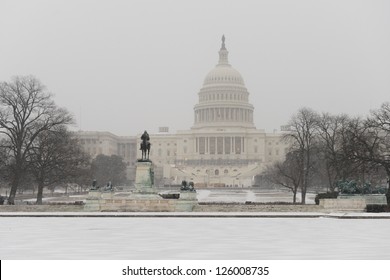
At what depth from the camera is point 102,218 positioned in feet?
125

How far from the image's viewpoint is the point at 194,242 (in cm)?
2191

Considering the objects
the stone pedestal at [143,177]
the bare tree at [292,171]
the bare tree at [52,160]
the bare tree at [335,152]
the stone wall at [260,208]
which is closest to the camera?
the stone wall at [260,208]

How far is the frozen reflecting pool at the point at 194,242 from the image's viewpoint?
17984 millimetres

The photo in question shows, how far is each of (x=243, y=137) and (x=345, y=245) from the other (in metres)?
177

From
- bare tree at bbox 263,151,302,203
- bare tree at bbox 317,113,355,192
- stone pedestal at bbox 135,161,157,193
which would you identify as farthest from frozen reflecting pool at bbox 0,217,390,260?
bare tree at bbox 263,151,302,203

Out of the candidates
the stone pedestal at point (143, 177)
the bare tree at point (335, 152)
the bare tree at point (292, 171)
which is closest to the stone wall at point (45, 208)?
the stone pedestal at point (143, 177)

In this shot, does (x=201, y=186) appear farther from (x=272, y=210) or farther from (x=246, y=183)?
(x=272, y=210)

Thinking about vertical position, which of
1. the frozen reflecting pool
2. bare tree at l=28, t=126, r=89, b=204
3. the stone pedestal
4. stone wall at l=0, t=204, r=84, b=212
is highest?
bare tree at l=28, t=126, r=89, b=204

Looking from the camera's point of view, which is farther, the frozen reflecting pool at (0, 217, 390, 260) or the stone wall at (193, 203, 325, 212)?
the stone wall at (193, 203, 325, 212)

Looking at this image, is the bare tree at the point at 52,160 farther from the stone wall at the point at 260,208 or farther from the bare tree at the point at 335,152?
the bare tree at the point at 335,152

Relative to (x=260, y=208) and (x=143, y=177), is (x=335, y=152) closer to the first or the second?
(x=260, y=208)

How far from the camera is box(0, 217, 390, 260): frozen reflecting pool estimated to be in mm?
17984

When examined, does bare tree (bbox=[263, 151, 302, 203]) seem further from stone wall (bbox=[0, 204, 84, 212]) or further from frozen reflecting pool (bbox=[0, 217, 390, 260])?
frozen reflecting pool (bbox=[0, 217, 390, 260])

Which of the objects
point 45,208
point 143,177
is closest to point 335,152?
point 143,177
